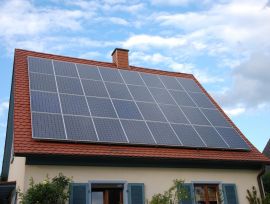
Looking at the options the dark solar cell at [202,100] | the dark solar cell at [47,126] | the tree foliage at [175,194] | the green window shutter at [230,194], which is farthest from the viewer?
the dark solar cell at [202,100]

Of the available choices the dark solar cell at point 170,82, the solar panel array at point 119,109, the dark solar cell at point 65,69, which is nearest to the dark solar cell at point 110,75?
the solar panel array at point 119,109

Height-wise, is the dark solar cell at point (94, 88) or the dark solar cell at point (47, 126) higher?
the dark solar cell at point (94, 88)

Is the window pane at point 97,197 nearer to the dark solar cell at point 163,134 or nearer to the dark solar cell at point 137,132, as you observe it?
the dark solar cell at point 137,132

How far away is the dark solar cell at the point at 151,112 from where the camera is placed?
14.0 meters

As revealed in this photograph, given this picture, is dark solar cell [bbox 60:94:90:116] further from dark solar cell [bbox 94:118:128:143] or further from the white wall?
the white wall

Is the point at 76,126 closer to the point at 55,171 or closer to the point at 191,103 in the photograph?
the point at 55,171

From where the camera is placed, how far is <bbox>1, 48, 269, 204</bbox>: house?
1127 centimetres

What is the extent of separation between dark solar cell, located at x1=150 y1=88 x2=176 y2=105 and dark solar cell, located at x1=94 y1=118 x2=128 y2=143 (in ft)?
10.4

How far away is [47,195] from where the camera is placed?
9891 millimetres

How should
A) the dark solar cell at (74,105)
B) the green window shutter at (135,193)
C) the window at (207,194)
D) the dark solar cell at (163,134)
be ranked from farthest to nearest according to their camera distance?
the dark solar cell at (163,134) < the window at (207,194) < the dark solar cell at (74,105) < the green window shutter at (135,193)

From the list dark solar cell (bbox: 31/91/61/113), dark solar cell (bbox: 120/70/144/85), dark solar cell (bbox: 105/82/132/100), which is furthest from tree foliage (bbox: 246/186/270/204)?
dark solar cell (bbox: 31/91/61/113)

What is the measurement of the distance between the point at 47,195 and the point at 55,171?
122cm

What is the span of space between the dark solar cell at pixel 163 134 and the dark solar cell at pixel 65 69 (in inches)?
167

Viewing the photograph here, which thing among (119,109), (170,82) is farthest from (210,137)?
(170,82)
